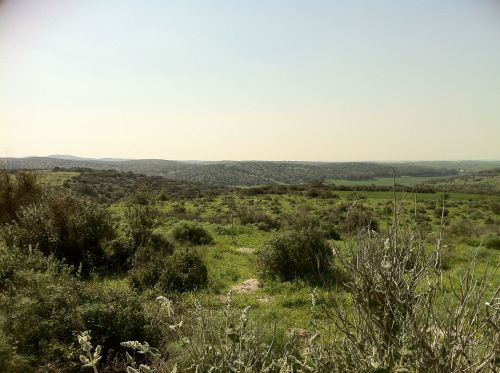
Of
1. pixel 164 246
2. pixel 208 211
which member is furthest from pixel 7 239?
Result: pixel 208 211

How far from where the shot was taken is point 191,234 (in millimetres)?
17406

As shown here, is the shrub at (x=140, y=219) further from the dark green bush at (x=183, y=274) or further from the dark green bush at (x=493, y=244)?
the dark green bush at (x=493, y=244)

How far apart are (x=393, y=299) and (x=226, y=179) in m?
125

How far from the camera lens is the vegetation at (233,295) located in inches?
103

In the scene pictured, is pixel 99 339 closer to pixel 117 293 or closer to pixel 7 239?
pixel 117 293

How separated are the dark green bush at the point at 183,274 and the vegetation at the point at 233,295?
4 centimetres

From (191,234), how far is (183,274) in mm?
6983

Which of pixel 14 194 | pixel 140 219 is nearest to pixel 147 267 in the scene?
pixel 140 219

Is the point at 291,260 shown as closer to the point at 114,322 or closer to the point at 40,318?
the point at 114,322

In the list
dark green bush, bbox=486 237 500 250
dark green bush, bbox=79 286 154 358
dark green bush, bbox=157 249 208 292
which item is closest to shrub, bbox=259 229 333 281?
dark green bush, bbox=157 249 208 292

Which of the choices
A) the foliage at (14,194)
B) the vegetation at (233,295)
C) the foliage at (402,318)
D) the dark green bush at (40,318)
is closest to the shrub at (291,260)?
the vegetation at (233,295)

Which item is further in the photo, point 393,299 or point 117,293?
point 117,293

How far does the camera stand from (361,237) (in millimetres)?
3031

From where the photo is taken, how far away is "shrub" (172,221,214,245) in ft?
55.2
